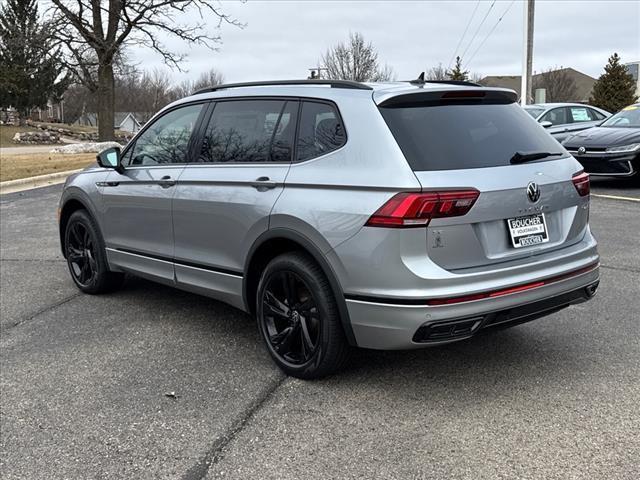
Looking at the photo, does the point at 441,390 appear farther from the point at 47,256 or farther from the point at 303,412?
the point at 47,256

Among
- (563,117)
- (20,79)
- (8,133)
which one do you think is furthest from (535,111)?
(20,79)

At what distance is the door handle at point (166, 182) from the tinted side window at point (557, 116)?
11.9 meters

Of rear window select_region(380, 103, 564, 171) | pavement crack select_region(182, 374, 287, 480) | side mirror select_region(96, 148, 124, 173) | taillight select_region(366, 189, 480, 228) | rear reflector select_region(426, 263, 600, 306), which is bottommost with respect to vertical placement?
pavement crack select_region(182, 374, 287, 480)

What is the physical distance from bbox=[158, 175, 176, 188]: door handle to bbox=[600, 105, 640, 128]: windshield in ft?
33.6

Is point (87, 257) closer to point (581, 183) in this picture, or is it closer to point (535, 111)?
point (581, 183)

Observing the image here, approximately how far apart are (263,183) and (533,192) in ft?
5.18

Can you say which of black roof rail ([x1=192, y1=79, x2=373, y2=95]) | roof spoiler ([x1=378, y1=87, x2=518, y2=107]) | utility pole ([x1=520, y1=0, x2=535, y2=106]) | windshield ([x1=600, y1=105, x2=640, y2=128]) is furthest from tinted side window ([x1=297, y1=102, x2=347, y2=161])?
utility pole ([x1=520, y1=0, x2=535, y2=106])

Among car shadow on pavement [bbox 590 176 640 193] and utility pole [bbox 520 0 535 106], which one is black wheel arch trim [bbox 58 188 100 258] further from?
utility pole [bbox 520 0 535 106]

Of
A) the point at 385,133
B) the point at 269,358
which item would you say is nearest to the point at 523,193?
the point at 385,133

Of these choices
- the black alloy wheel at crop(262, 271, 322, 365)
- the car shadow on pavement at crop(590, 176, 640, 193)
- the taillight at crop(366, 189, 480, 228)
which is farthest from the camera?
the car shadow on pavement at crop(590, 176, 640, 193)

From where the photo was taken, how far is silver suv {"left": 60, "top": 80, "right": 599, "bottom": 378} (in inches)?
125

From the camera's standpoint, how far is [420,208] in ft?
10.2

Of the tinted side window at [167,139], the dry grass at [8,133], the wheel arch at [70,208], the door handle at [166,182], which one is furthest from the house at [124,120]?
the door handle at [166,182]

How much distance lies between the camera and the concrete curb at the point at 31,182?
15.1 metres
